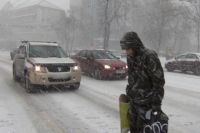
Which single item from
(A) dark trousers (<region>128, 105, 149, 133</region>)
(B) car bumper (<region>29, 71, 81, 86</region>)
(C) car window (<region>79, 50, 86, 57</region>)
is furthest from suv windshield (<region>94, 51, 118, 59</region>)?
(A) dark trousers (<region>128, 105, 149, 133</region>)

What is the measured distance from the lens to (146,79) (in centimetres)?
391

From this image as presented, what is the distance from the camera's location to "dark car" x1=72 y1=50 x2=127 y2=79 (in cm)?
1692

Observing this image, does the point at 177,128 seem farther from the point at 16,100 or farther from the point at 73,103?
the point at 16,100

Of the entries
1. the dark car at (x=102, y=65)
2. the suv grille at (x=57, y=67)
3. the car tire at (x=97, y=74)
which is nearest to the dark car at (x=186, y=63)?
the dark car at (x=102, y=65)

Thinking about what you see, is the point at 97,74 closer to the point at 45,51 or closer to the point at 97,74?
the point at 97,74

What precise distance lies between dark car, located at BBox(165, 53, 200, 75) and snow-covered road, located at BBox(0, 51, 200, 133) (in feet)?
29.3

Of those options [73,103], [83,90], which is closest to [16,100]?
[73,103]

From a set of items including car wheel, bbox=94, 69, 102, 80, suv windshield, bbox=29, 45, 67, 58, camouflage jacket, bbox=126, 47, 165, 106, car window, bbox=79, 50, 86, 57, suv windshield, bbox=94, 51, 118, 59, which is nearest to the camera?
camouflage jacket, bbox=126, 47, 165, 106

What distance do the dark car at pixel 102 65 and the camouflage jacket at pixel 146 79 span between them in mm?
12832

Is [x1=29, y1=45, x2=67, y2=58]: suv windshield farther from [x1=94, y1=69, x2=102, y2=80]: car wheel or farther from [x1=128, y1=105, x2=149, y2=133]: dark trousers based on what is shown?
[x1=128, y1=105, x2=149, y2=133]: dark trousers

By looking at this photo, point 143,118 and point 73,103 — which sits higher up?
point 143,118

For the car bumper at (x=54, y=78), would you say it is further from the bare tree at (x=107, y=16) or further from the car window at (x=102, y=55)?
the bare tree at (x=107, y=16)

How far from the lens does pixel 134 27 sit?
81750 millimetres

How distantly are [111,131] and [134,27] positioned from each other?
75719mm
